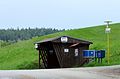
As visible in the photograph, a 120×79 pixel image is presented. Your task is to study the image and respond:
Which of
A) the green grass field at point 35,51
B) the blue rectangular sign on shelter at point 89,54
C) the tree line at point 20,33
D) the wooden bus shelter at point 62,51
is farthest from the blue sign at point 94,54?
the tree line at point 20,33

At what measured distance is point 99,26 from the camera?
67.9 m

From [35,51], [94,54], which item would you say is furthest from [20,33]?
[94,54]

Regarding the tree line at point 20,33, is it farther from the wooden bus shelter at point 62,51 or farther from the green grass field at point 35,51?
the wooden bus shelter at point 62,51

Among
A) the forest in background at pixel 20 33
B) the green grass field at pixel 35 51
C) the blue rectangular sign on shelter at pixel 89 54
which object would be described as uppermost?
the blue rectangular sign on shelter at pixel 89 54

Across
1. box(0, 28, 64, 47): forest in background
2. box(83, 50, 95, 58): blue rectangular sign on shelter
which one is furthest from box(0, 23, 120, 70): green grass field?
box(0, 28, 64, 47): forest in background

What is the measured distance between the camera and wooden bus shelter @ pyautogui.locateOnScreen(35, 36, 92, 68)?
30.4 metres

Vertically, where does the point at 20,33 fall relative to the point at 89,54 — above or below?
below

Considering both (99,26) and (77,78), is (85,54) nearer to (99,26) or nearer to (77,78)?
(77,78)

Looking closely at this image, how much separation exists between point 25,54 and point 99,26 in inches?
983

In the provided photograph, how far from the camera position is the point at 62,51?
30.5 metres

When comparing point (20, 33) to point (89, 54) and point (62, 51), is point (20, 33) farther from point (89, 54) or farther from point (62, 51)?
point (89, 54)

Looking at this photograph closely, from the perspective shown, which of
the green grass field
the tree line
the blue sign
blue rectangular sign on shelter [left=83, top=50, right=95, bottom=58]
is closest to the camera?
the blue sign

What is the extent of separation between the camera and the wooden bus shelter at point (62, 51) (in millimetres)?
30391

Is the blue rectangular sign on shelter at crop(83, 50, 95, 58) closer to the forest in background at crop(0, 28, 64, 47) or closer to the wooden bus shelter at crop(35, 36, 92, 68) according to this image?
the wooden bus shelter at crop(35, 36, 92, 68)
